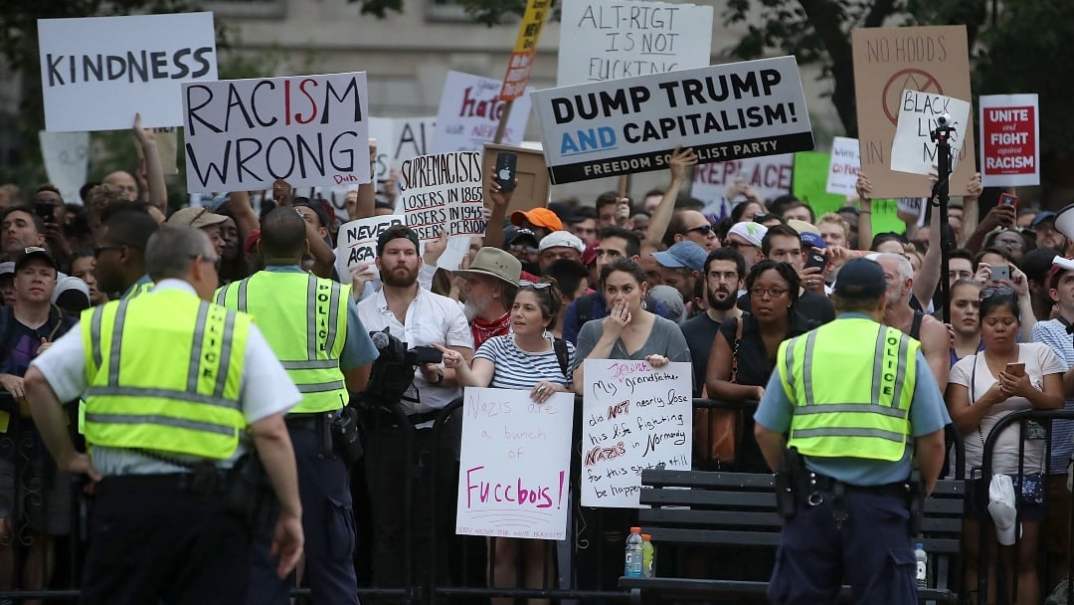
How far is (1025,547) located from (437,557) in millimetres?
2806

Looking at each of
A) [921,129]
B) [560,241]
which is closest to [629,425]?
[560,241]

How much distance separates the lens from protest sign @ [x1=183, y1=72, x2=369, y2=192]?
10156 millimetres

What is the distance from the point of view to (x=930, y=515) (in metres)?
8.52

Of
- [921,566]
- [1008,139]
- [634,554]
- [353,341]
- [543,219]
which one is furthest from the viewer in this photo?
[1008,139]

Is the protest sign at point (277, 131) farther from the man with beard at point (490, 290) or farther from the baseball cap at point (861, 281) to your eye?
the baseball cap at point (861, 281)

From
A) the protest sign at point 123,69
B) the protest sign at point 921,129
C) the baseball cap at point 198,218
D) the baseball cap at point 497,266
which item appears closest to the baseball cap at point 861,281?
the baseball cap at point 497,266

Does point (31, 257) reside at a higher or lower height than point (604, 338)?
higher

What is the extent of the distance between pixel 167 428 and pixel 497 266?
3.67m

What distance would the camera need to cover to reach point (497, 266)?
9516mm

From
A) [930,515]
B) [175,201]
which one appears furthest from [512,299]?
[175,201]

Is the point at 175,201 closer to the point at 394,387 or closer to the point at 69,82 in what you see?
the point at 69,82

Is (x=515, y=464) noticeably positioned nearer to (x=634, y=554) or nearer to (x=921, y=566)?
(x=634, y=554)

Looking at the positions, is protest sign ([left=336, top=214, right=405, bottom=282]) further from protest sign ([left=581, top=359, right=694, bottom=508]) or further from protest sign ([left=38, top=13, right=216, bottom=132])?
protest sign ([left=581, top=359, right=694, bottom=508])

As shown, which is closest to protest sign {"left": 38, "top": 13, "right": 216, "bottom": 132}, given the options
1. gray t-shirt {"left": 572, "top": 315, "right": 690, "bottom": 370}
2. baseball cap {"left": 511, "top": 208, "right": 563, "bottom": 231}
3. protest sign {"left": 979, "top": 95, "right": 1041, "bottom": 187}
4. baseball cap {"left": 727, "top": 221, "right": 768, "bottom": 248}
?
baseball cap {"left": 511, "top": 208, "right": 563, "bottom": 231}
